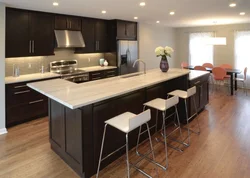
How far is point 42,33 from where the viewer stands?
458 centimetres

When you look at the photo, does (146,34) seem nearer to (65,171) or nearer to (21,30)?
(21,30)

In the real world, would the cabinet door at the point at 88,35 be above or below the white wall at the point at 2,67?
above

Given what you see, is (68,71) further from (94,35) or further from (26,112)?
(26,112)

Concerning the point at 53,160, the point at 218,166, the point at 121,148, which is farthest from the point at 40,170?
the point at 218,166

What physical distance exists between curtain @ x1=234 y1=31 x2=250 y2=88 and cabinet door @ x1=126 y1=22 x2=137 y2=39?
3.84 meters

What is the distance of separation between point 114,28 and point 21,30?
2.65m

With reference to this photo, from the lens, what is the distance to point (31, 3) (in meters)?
3.69

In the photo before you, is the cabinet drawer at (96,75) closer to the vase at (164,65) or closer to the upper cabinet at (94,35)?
the upper cabinet at (94,35)

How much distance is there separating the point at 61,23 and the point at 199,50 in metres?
5.82

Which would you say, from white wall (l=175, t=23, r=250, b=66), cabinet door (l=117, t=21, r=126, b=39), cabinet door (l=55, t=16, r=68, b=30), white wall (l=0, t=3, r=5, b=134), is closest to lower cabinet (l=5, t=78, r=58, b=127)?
white wall (l=0, t=3, r=5, b=134)

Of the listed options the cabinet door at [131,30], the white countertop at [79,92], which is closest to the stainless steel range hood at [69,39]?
the cabinet door at [131,30]

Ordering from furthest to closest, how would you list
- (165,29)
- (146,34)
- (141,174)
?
1. (165,29)
2. (146,34)
3. (141,174)

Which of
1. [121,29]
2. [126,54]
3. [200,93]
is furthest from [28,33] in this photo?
[200,93]

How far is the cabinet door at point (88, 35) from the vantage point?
5.48m
